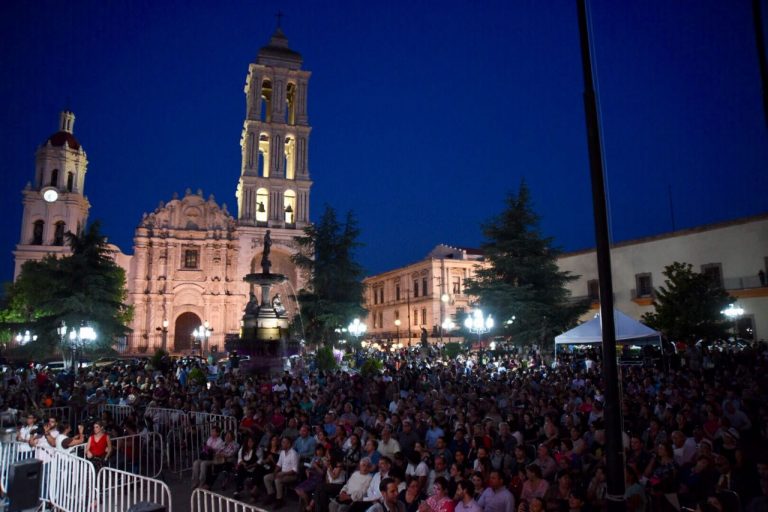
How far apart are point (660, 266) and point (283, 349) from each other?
1029 inches

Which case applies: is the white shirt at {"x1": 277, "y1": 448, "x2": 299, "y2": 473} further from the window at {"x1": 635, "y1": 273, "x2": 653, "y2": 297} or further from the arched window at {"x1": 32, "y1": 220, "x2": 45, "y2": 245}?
the arched window at {"x1": 32, "y1": 220, "x2": 45, "y2": 245}

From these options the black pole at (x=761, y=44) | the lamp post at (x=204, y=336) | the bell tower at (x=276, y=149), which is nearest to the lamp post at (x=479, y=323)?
the black pole at (x=761, y=44)

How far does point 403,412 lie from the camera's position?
10602mm

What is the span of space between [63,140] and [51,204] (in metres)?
7.05

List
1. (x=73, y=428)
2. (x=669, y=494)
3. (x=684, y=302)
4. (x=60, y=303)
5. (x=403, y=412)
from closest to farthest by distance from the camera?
1. (x=669, y=494)
2. (x=403, y=412)
3. (x=73, y=428)
4. (x=684, y=302)
5. (x=60, y=303)

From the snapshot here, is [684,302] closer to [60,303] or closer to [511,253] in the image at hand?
[511,253]

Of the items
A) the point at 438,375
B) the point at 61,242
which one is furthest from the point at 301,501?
the point at 61,242

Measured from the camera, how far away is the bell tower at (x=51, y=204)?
158ft

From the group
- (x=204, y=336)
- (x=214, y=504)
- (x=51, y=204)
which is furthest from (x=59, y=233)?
(x=214, y=504)

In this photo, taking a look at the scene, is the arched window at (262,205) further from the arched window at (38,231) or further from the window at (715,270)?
the window at (715,270)

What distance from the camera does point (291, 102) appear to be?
179 feet

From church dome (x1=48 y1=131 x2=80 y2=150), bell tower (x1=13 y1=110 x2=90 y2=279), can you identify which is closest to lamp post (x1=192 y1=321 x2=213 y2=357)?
bell tower (x1=13 y1=110 x2=90 y2=279)

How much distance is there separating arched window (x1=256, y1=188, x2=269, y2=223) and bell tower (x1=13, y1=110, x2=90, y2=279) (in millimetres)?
16043

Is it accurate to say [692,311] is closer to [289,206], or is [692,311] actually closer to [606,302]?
[606,302]
